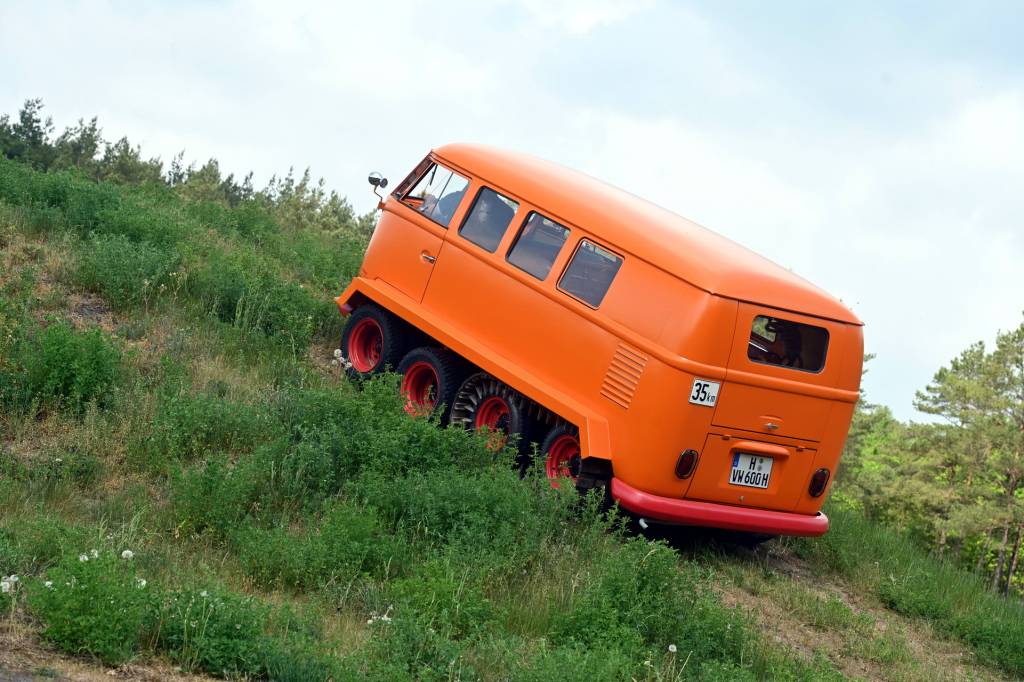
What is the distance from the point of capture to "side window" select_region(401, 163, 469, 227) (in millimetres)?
11117

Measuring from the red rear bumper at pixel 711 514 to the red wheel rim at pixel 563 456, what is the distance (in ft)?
1.77

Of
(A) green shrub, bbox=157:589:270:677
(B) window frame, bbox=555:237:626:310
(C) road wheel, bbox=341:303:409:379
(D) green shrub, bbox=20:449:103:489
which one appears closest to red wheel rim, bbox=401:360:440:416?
(C) road wheel, bbox=341:303:409:379

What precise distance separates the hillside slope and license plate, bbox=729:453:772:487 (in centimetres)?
75

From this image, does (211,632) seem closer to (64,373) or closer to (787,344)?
(64,373)

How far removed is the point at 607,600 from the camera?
721cm

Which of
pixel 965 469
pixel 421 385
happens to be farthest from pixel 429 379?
pixel 965 469

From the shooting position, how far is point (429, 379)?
11.2 meters

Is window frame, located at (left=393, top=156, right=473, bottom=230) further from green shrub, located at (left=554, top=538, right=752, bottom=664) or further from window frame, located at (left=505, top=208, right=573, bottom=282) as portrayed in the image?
green shrub, located at (left=554, top=538, right=752, bottom=664)

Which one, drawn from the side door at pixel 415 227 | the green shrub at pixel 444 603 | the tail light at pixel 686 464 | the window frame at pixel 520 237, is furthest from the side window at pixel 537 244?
the green shrub at pixel 444 603

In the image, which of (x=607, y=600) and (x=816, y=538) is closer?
(x=607, y=600)

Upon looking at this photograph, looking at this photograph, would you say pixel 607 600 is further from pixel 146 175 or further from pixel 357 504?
pixel 146 175

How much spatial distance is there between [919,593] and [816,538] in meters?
1.08

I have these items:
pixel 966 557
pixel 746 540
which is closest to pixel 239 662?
pixel 746 540

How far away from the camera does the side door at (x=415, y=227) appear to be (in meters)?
11.1
